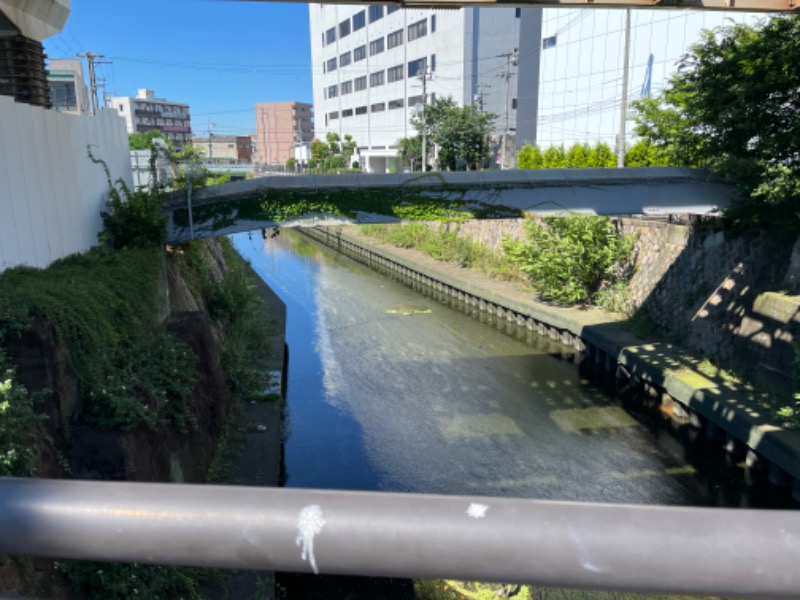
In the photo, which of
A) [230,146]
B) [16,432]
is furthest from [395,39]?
[230,146]

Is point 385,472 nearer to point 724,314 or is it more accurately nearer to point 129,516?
point 724,314

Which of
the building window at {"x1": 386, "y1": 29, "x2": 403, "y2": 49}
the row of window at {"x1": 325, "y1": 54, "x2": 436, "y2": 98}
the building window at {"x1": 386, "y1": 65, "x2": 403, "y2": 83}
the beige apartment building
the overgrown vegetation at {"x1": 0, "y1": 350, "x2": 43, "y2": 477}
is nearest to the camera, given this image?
the overgrown vegetation at {"x1": 0, "y1": 350, "x2": 43, "y2": 477}

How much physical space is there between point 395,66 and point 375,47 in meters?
3.86

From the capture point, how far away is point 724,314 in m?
12.8

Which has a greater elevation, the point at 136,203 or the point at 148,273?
the point at 136,203

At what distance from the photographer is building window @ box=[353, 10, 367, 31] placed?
51688 millimetres

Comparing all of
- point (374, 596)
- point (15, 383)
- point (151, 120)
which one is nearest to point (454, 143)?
point (374, 596)

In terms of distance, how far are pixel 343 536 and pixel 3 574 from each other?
126 inches

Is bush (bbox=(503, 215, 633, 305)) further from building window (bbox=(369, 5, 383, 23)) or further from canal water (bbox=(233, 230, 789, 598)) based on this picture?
building window (bbox=(369, 5, 383, 23))

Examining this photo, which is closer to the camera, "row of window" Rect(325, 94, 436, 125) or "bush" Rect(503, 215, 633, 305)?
"bush" Rect(503, 215, 633, 305)

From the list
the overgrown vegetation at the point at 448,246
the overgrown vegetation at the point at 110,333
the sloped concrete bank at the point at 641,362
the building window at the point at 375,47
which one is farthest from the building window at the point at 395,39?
the overgrown vegetation at the point at 110,333

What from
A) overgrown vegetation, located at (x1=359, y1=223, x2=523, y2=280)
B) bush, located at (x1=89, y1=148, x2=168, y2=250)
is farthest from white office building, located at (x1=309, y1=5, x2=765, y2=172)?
bush, located at (x1=89, y1=148, x2=168, y2=250)

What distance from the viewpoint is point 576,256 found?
57.2 feet

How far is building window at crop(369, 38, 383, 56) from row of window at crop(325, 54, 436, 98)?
1534 mm
